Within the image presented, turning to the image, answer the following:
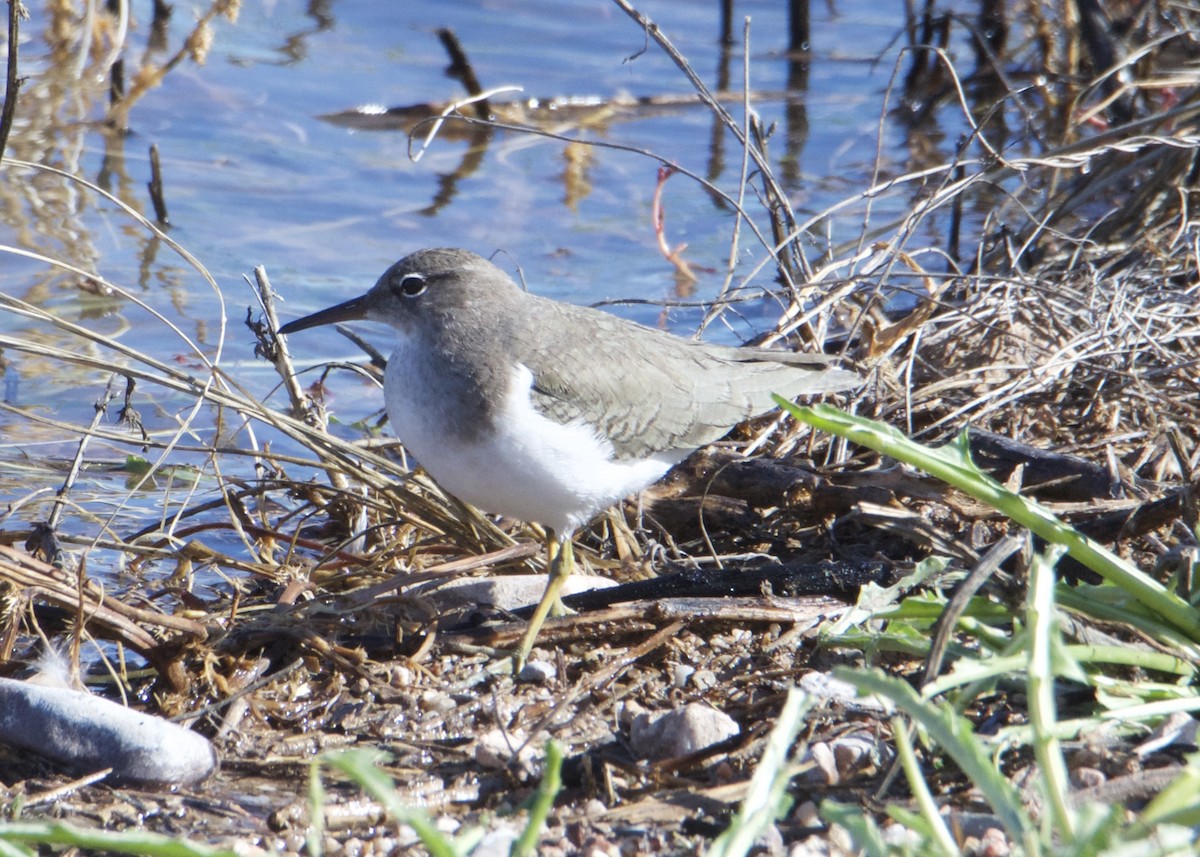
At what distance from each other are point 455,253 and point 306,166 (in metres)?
4.92

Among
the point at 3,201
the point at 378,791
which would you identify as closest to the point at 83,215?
the point at 3,201

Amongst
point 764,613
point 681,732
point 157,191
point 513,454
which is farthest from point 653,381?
point 157,191

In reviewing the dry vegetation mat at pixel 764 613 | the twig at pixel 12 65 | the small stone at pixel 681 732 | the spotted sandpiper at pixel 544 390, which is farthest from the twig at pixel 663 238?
the small stone at pixel 681 732

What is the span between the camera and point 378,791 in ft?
7.02

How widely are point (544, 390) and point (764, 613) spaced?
1022mm

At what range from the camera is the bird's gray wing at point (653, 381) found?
14.1 feet

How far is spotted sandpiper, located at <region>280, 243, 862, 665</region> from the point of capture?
→ 13.0ft

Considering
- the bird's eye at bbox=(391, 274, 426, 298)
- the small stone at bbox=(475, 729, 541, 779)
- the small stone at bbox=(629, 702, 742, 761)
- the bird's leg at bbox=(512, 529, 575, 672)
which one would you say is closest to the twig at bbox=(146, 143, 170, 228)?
the bird's eye at bbox=(391, 274, 426, 298)

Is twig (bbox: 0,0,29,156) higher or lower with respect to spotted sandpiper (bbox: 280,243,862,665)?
higher

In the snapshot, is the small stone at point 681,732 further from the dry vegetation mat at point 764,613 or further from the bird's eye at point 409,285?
the bird's eye at point 409,285

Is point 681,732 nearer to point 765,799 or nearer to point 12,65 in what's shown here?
point 765,799

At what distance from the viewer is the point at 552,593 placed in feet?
13.2

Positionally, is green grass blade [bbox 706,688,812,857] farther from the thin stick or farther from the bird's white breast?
A: the thin stick

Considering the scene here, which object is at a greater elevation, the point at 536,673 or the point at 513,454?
the point at 513,454
